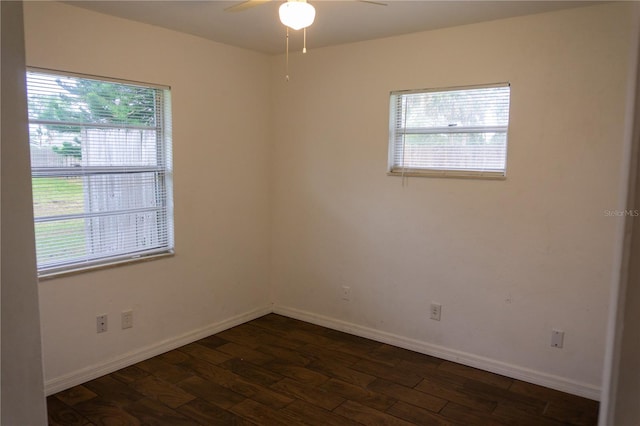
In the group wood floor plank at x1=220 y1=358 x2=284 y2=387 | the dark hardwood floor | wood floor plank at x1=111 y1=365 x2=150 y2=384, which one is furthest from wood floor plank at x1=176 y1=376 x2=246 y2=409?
wood floor plank at x1=111 y1=365 x2=150 y2=384

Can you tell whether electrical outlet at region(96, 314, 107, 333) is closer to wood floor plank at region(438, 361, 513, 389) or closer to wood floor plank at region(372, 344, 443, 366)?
wood floor plank at region(372, 344, 443, 366)

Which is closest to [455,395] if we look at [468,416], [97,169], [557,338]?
[468,416]

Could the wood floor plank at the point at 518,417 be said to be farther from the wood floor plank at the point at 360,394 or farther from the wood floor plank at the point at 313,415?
the wood floor plank at the point at 313,415

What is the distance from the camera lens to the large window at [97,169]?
2781 mm

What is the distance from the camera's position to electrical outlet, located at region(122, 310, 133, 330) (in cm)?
325

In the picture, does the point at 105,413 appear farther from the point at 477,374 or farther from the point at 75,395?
the point at 477,374

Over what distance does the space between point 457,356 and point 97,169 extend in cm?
285

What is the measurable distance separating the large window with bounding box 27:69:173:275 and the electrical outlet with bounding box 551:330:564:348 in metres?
2.78

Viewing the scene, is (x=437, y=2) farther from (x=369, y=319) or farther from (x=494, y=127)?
(x=369, y=319)

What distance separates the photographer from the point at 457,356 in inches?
134

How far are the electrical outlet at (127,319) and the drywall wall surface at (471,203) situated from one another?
1473 mm

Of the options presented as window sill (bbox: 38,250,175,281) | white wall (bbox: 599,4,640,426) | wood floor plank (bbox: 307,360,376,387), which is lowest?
wood floor plank (bbox: 307,360,376,387)

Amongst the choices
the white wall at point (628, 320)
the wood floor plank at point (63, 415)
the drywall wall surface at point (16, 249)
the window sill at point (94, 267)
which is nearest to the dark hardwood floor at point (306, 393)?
the wood floor plank at point (63, 415)

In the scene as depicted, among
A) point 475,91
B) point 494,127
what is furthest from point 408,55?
point 494,127
